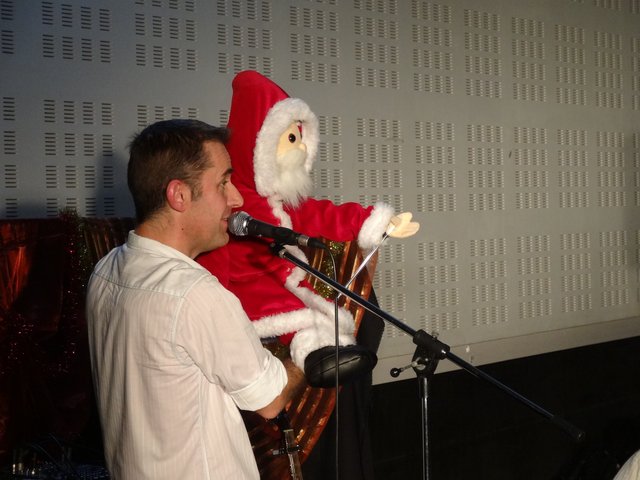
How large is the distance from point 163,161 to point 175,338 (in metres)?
0.37

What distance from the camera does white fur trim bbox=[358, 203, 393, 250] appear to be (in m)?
2.01

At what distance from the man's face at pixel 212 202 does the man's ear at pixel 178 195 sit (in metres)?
0.02

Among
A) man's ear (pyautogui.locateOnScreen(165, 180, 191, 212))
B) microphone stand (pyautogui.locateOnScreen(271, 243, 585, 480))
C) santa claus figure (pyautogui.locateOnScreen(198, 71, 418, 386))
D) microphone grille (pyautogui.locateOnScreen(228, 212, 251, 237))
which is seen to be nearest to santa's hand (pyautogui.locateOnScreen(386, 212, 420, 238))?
santa claus figure (pyautogui.locateOnScreen(198, 71, 418, 386))

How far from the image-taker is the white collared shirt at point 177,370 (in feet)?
4.06

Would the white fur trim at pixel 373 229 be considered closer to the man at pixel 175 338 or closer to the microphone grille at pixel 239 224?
the microphone grille at pixel 239 224

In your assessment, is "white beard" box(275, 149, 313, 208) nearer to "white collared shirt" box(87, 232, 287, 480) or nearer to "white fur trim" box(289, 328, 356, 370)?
"white fur trim" box(289, 328, 356, 370)

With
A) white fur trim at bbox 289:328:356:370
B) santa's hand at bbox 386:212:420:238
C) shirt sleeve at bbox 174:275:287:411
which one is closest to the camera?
shirt sleeve at bbox 174:275:287:411

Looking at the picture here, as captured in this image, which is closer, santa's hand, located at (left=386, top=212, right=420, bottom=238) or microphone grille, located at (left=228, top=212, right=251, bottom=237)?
microphone grille, located at (left=228, top=212, right=251, bottom=237)

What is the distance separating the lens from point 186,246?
137cm

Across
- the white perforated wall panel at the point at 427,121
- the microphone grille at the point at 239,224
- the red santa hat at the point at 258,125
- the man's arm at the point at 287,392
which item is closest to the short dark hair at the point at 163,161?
the microphone grille at the point at 239,224

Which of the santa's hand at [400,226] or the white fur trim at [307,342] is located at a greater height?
the santa's hand at [400,226]

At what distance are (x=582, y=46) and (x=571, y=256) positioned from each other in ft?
3.99

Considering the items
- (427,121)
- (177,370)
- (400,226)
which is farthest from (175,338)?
(427,121)

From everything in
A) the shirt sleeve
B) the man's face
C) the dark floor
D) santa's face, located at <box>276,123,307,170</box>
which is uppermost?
santa's face, located at <box>276,123,307,170</box>
